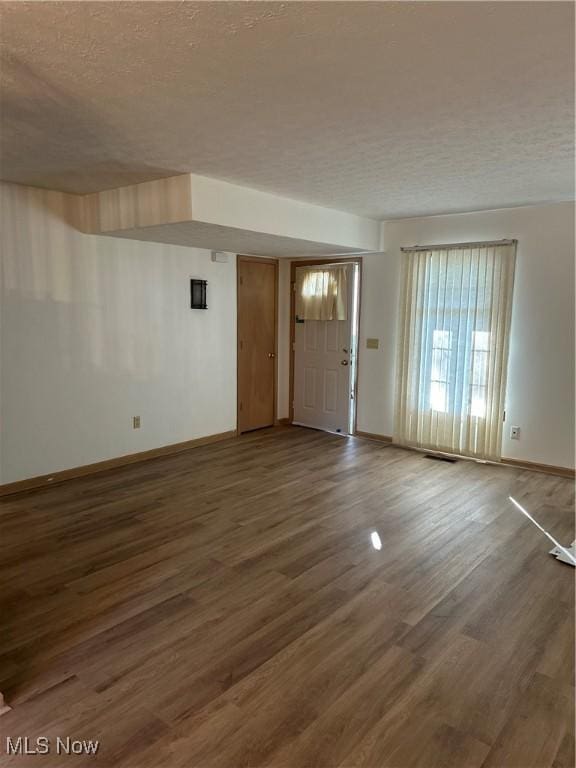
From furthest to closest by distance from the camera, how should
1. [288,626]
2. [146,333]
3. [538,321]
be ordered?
1. [146,333]
2. [538,321]
3. [288,626]

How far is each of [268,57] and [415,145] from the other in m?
1.36

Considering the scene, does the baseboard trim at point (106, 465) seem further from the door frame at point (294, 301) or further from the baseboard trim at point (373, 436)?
the baseboard trim at point (373, 436)

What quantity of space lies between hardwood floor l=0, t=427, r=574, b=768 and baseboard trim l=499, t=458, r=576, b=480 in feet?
1.20

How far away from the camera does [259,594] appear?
2908mm

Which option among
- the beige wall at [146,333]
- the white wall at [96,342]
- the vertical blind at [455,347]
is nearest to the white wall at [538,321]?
the beige wall at [146,333]

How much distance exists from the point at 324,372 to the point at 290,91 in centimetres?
460

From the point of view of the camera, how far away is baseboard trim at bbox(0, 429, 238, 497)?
14.7ft

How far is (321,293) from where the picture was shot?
658 centimetres

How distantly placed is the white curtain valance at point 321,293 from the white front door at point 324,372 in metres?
0.09

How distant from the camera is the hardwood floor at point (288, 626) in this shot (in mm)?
1959

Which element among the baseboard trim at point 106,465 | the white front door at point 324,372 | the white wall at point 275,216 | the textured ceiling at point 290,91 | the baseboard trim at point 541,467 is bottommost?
the baseboard trim at point 106,465

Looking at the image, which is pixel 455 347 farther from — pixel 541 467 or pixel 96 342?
pixel 96 342

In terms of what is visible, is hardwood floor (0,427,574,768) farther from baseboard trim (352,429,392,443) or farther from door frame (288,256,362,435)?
door frame (288,256,362,435)

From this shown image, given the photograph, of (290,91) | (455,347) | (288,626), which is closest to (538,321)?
(455,347)
